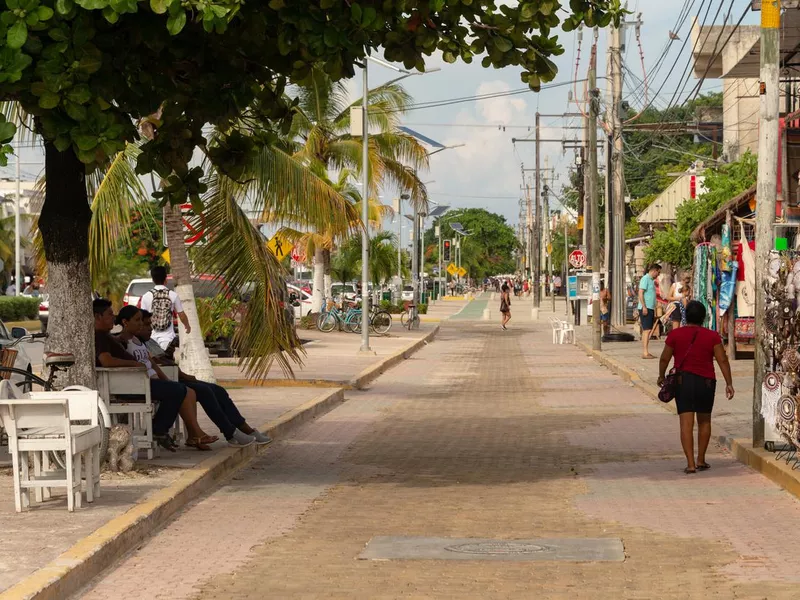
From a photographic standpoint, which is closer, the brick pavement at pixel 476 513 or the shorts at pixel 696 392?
the brick pavement at pixel 476 513

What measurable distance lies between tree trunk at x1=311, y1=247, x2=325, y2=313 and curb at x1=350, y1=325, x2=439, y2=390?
461cm

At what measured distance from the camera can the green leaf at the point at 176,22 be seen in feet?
27.8

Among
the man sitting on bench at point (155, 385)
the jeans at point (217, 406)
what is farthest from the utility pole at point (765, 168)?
the man sitting on bench at point (155, 385)

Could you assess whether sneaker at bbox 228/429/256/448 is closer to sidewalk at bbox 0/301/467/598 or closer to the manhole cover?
sidewalk at bbox 0/301/467/598

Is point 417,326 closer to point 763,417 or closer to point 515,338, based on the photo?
point 515,338

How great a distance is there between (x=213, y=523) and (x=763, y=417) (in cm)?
592

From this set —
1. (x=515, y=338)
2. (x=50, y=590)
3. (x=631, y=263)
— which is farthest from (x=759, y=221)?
(x=631, y=263)

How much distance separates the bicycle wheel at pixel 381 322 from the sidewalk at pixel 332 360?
1.09 feet

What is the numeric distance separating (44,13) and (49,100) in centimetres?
70

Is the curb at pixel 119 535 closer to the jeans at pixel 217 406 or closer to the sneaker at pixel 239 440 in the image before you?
the sneaker at pixel 239 440

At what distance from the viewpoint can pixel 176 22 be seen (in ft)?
27.9

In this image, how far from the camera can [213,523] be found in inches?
386

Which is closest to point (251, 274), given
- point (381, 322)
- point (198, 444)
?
point (198, 444)

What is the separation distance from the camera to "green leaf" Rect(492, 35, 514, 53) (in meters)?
10.0
